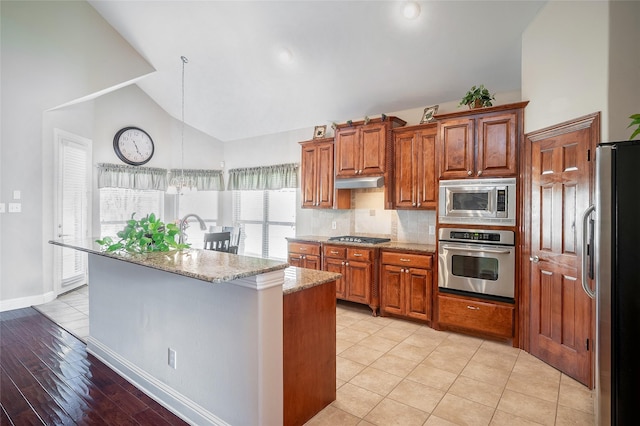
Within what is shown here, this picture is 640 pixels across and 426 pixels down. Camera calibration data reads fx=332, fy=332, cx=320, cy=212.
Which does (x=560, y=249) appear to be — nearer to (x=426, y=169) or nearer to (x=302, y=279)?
(x=426, y=169)

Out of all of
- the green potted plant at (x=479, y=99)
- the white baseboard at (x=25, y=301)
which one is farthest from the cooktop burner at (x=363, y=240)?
the white baseboard at (x=25, y=301)

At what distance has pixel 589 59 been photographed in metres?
2.43

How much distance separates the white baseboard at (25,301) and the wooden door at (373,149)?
178 inches

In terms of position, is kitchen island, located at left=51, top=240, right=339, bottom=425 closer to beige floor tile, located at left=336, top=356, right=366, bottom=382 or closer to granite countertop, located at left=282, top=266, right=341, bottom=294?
granite countertop, located at left=282, top=266, right=341, bottom=294

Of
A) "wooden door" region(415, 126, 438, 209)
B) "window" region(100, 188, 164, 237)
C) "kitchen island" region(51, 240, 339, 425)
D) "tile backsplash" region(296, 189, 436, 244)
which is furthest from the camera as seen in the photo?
"window" region(100, 188, 164, 237)

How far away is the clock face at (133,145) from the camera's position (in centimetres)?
567

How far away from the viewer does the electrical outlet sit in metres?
2.13

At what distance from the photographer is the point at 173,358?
215 centimetres

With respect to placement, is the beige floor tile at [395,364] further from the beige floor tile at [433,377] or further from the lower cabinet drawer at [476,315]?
the lower cabinet drawer at [476,315]

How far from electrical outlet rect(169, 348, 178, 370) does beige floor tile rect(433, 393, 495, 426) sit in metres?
1.70

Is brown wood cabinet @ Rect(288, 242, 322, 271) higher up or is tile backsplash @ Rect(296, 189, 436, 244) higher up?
tile backsplash @ Rect(296, 189, 436, 244)

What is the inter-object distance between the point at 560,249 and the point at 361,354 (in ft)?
6.19

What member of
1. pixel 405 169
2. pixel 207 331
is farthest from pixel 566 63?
pixel 207 331

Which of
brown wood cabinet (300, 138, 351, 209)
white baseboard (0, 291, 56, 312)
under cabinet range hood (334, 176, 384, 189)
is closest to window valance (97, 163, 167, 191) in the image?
white baseboard (0, 291, 56, 312)
